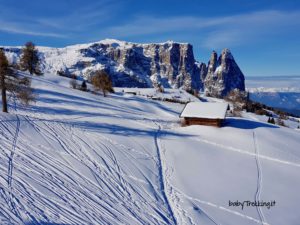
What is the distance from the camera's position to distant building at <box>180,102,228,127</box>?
38906 mm

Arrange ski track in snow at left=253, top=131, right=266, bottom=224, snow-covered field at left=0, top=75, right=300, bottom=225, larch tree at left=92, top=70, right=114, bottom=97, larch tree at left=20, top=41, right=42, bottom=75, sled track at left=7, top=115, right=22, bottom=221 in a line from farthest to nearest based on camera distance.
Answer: larch tree at left=20, top=41, right=42, bottom=75 < larch tree at left=92, top=70, right=114, bottom=97 < ski track in snow at left=253, top=131, right=266, bottom=224 < snow-covered field at left=0, top=75, right=300, bottom=225 < sled track at left=7, top=115, right=22, bottom=221

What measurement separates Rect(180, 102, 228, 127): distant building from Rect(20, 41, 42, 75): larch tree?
147ft

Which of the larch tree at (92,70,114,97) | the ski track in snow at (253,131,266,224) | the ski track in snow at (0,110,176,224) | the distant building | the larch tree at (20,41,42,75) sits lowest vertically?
the ski track in snow at (253,131,266,224)

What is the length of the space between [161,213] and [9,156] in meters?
9.78

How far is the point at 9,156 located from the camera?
19.6 metres

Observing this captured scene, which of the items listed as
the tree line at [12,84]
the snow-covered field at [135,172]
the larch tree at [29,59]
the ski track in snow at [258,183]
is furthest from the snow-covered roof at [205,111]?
the larch tree at [29,59]

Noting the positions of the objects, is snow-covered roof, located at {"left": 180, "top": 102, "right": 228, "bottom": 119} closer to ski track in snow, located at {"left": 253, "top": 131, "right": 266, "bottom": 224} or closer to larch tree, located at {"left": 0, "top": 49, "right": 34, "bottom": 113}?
ski track in snow, located at {"left": 253, "top": 131, "right": 266, "bottom": 224}

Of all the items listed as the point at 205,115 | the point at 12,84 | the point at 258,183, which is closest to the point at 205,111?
the point at 205,115

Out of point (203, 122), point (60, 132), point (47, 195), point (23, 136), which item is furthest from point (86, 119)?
point (47, 195)

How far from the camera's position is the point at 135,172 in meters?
22.1

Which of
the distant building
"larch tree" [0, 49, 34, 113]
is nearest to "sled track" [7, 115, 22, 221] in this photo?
"larch tree" [0, 49, 34, 113]

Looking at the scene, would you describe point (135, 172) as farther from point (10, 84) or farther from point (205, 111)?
point (205, 111)

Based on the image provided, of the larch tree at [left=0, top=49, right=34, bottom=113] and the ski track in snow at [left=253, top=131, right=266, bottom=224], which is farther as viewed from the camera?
the larch tree at [left=0, top=49, right=34, bottom=113]

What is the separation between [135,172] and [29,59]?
58817mm
